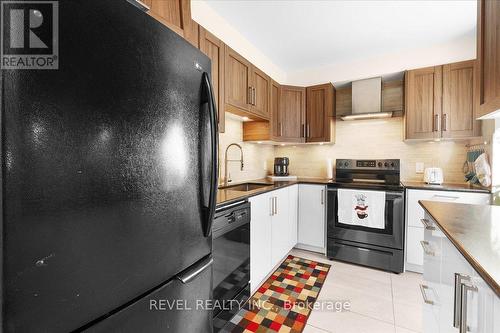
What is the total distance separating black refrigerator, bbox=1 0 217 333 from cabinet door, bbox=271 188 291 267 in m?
1.37

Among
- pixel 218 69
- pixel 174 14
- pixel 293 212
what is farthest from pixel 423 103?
pixel 174 14

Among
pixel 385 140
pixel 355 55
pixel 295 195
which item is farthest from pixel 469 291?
pixel 355 55

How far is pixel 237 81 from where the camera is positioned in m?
2.12

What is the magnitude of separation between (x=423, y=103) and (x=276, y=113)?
1.65 m

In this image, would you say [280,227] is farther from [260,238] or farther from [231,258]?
[231,258]

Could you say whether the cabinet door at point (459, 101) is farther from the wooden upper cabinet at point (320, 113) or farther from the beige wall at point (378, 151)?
the wooden upper cabinet at point (320, 113)

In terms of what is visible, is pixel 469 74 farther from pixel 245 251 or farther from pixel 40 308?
pixel 40 308

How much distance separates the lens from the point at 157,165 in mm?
738

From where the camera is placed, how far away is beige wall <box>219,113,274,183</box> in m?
2.49

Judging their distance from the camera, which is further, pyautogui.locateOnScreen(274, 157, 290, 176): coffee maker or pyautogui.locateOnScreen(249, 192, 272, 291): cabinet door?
pyautogui.locateOnScreen(274, 157, 290, 176): coffee maker

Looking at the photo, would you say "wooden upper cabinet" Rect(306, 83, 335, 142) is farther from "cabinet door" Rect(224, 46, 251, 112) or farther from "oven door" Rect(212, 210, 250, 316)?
"oven door" Rect(212, 210, 250, 316)

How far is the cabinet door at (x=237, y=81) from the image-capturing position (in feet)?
6.48

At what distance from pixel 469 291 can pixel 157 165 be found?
1060 mm

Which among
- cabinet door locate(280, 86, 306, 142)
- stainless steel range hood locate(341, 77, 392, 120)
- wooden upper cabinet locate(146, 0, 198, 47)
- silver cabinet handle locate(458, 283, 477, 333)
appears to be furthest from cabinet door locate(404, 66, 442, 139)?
wooden upper cabinet locate(146, 0, 198, 47)
